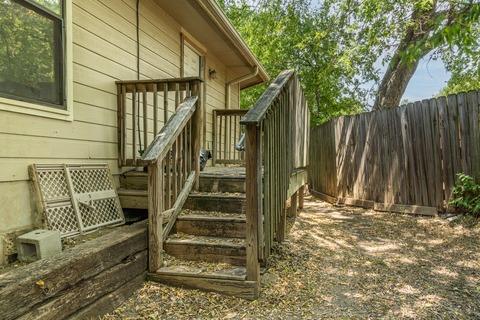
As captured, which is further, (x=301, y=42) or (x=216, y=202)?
(x=301, y=42)

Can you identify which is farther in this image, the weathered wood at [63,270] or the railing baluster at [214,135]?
the railing baluster at [214,135]

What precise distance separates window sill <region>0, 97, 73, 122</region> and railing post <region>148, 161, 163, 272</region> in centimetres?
99

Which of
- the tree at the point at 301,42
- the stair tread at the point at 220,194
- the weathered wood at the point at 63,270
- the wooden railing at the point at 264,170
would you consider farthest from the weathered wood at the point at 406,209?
the tree at the point at 301,42

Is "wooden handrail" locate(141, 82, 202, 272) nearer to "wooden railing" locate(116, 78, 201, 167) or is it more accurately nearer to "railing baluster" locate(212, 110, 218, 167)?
"wooden railing" locate(116, 78, 201, 167)

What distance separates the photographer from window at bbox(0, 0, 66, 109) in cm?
271

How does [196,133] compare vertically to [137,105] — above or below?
below

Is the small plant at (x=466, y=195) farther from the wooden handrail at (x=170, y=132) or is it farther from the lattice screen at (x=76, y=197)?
the lattice screen at (x=76, y=197)

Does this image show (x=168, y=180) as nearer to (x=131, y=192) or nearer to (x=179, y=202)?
(x=179, y=202)

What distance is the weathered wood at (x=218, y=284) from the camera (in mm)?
2873

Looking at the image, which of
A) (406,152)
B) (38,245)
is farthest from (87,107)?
(406,152)

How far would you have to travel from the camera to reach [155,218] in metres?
3.12

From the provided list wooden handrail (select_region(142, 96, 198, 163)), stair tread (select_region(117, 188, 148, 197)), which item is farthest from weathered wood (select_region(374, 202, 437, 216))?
stair tread (select_region(117, 188, 148, 197))

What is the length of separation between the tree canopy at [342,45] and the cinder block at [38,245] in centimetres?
883

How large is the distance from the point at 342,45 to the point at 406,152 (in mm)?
7259
